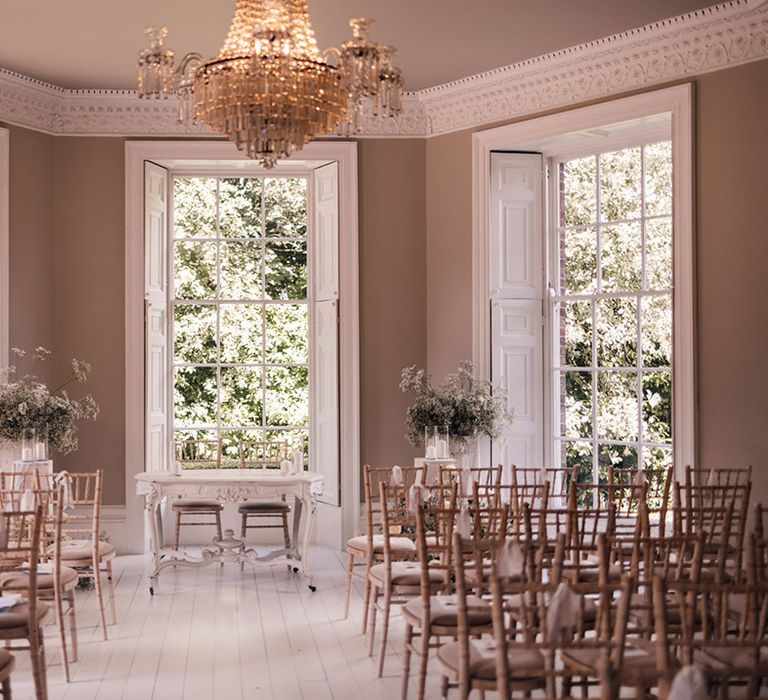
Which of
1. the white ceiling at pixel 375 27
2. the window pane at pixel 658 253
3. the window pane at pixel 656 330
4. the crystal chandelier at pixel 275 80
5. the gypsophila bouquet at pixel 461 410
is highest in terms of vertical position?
the white ceiling at pixel 375 27

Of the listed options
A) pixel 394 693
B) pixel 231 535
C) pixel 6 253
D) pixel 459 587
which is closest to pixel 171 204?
pixel 6 253

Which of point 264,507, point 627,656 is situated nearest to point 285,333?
point 264,507

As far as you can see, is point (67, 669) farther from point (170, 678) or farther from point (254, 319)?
point (254, 319)

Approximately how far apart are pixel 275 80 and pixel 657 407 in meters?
4.57

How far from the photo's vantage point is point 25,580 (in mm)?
5629

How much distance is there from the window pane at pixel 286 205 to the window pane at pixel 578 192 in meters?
2.73

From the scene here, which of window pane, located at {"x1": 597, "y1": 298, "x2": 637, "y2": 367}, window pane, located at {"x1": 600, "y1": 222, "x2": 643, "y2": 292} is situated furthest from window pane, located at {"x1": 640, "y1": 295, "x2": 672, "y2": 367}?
window pane, located at {"x1": 600, "y1": 222, "x2": 643, "y2": 292}

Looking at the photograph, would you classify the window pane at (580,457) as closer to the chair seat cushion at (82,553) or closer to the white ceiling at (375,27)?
the white ceiling at (375,27)

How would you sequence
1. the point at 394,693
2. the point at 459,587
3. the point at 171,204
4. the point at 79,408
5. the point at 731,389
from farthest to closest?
the point at 171,204, the point at 79,408, the point at 731,389, the point at 394,693, the point at 459,587

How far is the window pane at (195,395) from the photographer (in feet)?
34.2

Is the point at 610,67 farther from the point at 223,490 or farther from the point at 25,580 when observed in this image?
the point at 25,580

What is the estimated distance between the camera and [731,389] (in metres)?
7.14

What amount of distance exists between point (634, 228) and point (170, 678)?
16.8ft

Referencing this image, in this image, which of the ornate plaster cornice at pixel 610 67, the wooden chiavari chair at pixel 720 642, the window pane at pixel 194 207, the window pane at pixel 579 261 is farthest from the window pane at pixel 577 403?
the wooden chiavari chair at pixel 720 642
